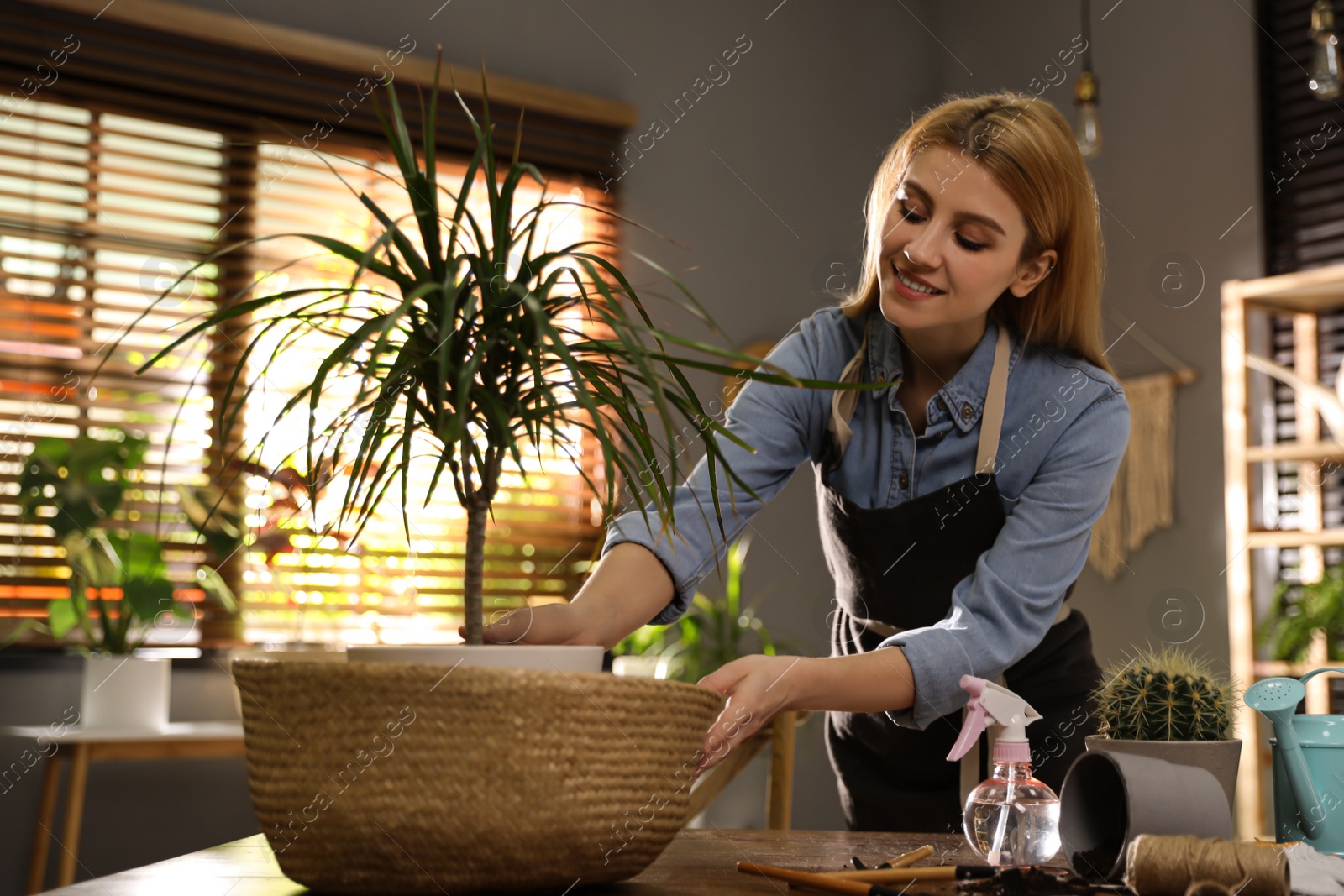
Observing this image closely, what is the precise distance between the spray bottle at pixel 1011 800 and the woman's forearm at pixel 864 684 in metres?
0.16

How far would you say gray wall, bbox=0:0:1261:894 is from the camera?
123 inches

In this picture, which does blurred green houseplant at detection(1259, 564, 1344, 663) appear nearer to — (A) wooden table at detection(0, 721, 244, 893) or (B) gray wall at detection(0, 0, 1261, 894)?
(B) gray wall at detection(0, 0, 1261, 894)

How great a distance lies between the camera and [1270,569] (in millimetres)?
2973

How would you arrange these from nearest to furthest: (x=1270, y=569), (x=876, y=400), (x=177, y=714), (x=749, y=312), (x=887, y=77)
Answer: (x=876, y=400)
(x=177, y=714)
(x=1270, y=569)
(x=749, y=312)
(x=887, y=77)

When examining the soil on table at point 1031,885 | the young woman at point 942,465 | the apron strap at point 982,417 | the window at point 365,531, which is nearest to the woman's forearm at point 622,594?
the young woman at point 942,465

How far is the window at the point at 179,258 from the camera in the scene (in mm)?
2672

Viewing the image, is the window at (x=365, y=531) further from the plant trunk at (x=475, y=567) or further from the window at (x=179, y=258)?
the plant trunk at (x=475, y=567)

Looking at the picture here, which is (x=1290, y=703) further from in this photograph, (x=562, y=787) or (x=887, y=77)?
(x=887, y=77)

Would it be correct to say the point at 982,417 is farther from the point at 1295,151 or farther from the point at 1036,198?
the point at 1295,151

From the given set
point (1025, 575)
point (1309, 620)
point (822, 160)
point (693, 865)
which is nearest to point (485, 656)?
point (693, 865)

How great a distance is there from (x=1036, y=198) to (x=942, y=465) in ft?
1.00

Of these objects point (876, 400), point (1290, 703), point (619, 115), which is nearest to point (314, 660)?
point (1290, 703)

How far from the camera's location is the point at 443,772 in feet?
1.94

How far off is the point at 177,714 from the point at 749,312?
203 cm
